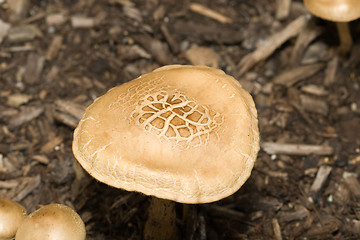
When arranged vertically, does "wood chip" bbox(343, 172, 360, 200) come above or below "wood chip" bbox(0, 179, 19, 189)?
below

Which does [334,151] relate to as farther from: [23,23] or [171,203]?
[23,23]

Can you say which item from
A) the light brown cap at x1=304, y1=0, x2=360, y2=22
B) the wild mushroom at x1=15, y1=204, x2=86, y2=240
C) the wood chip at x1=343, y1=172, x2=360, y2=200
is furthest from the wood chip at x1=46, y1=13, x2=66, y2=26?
the wood chip at x1=343, y1=172, x2=360, y2=200

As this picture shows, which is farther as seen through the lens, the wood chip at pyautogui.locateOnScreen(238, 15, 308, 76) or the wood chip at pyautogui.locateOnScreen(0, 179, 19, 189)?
the wood chip at pyautogui.locateOnScreen(238, 15, 308, 76)

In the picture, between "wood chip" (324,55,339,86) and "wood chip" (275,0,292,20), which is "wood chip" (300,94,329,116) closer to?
"wood chip" (324,55,339,86)

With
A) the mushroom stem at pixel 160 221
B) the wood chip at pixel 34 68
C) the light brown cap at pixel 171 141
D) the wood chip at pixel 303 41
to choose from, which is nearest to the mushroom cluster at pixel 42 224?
the light brown cap at pixel 171 141

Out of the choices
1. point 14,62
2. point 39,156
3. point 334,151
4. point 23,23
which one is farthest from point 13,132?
point 334,151
